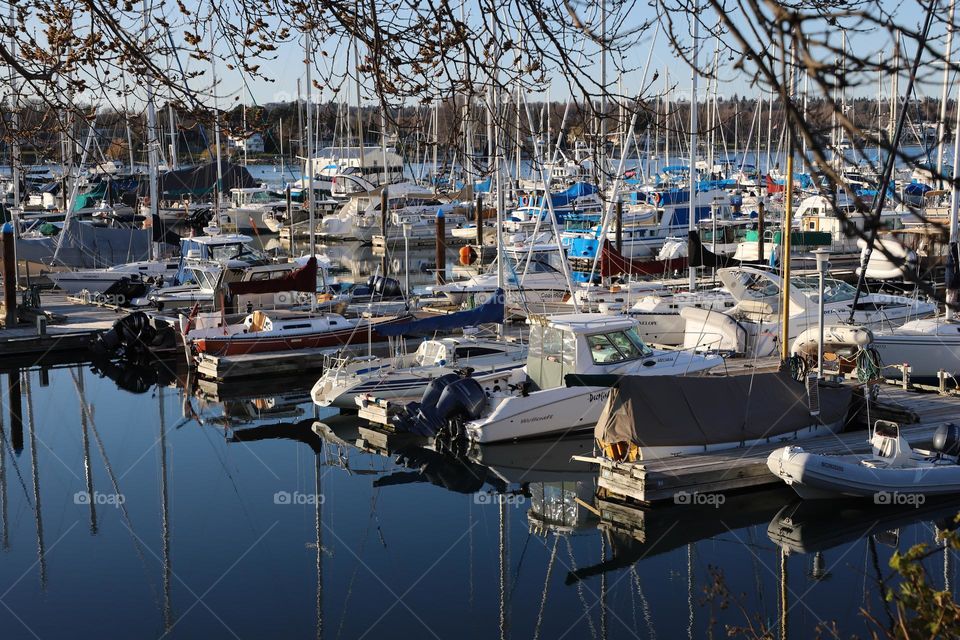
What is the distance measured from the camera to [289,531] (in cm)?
1545

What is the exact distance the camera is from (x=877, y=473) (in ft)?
48.9

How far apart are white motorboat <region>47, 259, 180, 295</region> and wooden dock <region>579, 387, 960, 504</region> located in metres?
21.0

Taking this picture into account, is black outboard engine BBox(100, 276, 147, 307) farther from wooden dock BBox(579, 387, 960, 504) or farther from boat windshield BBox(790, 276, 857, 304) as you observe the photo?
wooden dock BBox(579, 387, 960, 504)

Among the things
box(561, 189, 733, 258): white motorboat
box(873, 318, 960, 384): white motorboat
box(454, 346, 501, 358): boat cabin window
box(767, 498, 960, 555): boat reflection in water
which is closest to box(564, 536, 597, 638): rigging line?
box(767, 498, 960, 555): boat reflection in water

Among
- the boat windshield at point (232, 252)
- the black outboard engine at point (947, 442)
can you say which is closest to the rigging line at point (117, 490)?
the boat windshield at point (232, 252)

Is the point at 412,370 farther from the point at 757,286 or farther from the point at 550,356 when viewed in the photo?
the point at 757,286

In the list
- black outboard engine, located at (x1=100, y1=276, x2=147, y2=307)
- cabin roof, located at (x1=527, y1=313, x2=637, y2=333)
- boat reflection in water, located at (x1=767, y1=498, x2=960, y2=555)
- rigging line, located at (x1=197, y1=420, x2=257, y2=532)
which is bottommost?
rigging line, located at (x1=197, y1=420, x2=257, y2=532)

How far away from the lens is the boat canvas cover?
15.9m

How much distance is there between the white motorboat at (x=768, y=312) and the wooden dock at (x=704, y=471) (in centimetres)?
481

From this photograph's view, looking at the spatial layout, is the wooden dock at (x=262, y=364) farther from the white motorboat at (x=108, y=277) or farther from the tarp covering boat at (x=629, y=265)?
the white motorboat at (x=108, y=277)

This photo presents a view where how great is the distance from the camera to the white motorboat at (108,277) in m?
33.6

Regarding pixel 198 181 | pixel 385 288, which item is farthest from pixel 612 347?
pixel 198 181

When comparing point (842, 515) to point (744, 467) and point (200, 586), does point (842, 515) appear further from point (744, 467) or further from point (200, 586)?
point (200, 586)

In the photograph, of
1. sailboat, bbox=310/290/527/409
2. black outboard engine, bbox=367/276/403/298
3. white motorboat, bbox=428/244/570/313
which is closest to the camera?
sailboat, bbox=310/290/527/409
